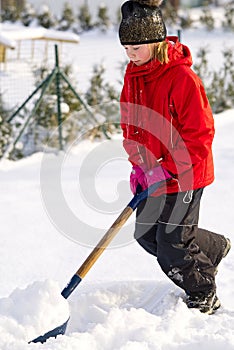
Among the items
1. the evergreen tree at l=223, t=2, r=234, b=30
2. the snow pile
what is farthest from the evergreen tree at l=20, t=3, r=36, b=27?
the snow pile

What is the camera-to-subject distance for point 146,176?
2.71 m

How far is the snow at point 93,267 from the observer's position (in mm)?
2389

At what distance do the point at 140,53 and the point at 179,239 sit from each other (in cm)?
78

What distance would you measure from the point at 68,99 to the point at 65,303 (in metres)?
4.18

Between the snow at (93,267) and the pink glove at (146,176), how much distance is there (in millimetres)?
510

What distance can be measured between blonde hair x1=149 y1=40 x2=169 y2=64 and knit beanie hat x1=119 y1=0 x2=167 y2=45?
0.02 m

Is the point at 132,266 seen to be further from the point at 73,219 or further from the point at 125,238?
the point at 73,219

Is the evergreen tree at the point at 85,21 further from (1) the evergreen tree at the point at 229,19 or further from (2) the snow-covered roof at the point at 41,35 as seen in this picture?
(2) the snow-covered roof at the point at 41,35

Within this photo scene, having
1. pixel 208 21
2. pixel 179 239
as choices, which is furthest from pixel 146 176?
pixel 208 21

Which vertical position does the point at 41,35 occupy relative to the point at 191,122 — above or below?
below

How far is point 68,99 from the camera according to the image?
6.50m

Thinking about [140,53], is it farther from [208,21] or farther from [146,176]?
[208,21]

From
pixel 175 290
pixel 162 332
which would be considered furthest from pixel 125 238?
pixel 162 332

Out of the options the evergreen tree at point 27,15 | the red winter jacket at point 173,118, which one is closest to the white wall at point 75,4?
the evergreen tree at point 27,15
